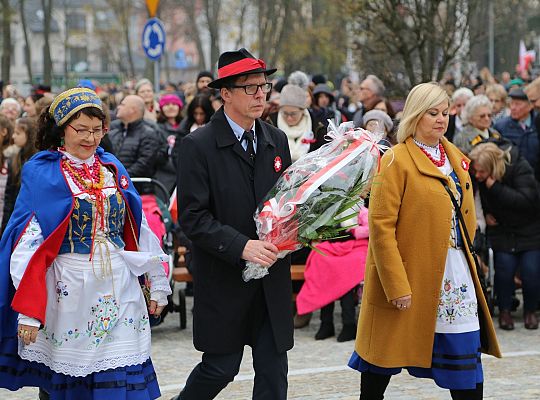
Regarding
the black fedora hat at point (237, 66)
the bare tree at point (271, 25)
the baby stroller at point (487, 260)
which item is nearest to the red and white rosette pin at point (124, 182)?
the black fedora hat at point (237, 66)

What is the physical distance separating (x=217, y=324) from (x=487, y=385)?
280cm

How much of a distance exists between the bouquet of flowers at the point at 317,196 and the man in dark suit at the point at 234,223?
17 centimetres

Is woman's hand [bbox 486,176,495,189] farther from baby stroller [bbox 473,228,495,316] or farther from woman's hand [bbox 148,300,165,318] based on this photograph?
woman's hand [bbox 148,300,165,318]

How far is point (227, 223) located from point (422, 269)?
3.66 ft

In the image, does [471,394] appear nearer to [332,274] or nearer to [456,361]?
[456,361]

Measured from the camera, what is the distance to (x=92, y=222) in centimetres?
577

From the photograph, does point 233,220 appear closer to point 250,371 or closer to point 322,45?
point 250,371

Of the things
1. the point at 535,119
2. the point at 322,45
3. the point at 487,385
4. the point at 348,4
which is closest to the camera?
the point at 487,385

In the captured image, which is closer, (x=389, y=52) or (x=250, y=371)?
(x=250, y=371)

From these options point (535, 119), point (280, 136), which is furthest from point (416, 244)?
point (535, 119)

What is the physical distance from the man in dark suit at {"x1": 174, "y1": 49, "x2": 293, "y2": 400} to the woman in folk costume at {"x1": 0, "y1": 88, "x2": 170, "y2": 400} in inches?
14.4

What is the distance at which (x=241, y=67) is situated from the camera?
565 cm

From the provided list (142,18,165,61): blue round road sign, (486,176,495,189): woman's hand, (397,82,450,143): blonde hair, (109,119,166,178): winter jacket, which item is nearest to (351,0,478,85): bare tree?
(109,119,166,178): winter jacket

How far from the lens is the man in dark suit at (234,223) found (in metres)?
5.65
